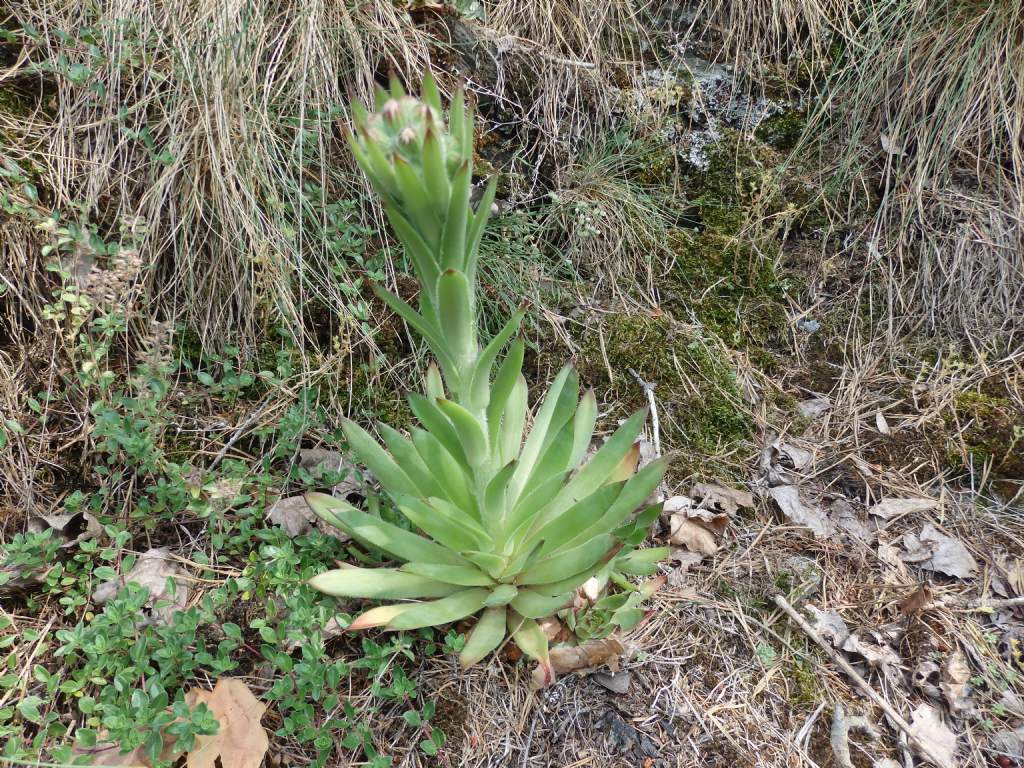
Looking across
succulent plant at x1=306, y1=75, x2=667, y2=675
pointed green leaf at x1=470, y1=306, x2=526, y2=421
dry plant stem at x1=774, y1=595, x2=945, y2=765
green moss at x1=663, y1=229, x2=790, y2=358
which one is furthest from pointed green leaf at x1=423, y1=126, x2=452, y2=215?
green moss at x1=663, y1=229, x2=790, y2=358

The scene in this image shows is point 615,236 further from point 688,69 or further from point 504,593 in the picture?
point 504,593

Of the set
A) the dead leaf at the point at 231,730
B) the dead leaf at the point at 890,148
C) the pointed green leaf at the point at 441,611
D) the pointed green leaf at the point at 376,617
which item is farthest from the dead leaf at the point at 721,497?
the dead leaf at the point at 890,148

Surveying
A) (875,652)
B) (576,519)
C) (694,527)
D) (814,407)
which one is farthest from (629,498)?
(814,407)

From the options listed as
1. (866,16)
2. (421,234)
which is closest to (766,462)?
(421,234)

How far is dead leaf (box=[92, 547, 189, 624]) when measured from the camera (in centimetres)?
179

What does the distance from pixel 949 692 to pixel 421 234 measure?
1.92 meters

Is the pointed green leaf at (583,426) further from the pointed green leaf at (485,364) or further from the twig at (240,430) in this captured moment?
the twig at (240,430)

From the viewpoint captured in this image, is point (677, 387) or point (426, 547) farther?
point (677, 387)

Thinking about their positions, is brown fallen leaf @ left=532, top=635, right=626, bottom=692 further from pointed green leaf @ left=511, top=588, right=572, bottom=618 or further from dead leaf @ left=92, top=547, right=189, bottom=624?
dead leaf @ left=92, top=547, right=189, bottom=624

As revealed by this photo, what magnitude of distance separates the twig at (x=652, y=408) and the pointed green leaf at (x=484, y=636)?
915mm

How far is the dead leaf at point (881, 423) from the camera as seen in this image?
8.43ft

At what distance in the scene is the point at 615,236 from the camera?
293 centimetres

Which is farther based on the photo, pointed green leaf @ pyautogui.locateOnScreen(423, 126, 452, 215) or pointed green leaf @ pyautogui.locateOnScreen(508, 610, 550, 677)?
pointed green leaf @ pyautogui.locateOnScreen(508, 610, 550, 677)

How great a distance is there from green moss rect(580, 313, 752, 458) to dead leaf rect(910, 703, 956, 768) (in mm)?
998
